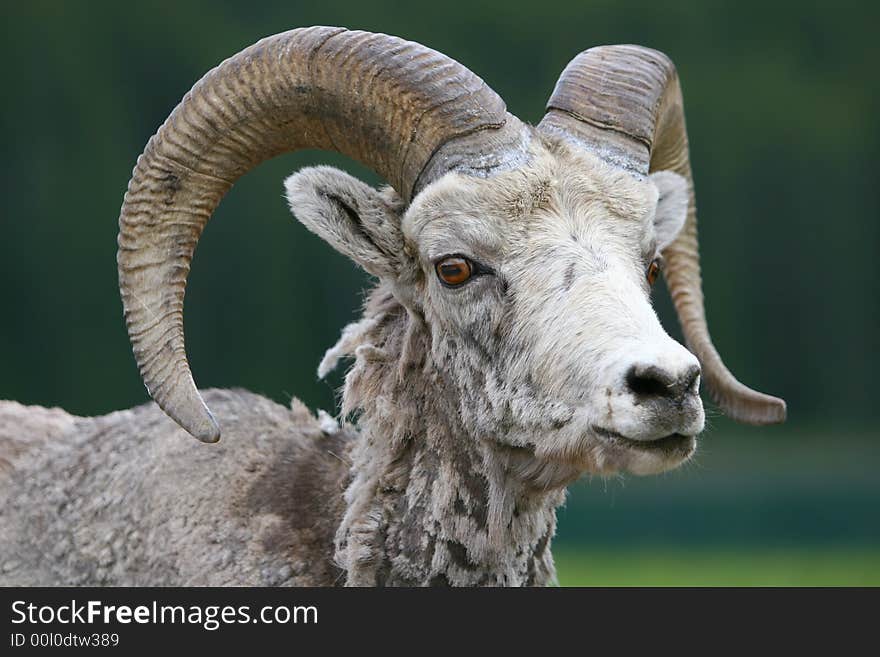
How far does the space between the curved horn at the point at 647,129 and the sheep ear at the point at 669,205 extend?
99mm

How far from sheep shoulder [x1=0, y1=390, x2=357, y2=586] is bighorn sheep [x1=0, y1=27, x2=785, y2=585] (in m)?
0.01

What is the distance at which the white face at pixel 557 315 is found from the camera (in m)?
4.07

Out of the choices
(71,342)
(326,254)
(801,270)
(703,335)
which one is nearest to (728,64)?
(801,270)

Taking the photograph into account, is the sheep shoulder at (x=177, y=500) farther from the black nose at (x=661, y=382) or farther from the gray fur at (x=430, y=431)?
the black nose at (x=661, y=382)

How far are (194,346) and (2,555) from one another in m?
9.44

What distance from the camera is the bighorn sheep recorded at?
455cm

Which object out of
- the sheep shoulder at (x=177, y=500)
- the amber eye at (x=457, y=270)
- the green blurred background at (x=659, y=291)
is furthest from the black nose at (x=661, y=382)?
the green blurred background at (x=659, y=291)

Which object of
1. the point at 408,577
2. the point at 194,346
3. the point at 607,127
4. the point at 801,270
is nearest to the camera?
the point at 408,577

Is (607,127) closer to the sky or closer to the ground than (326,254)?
closer to the ground

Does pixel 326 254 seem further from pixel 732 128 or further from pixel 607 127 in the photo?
pixel 607 127

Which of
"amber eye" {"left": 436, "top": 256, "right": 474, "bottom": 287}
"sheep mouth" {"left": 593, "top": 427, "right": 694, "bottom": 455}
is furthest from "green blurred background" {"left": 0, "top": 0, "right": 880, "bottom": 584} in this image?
"sheep mouth" {"left": 593, "top": 427, "right": 694, "bottom": 455}

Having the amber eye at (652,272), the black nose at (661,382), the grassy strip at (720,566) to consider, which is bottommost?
the black nose at (661,382)

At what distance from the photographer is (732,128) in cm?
1700

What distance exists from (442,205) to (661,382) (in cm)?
118
